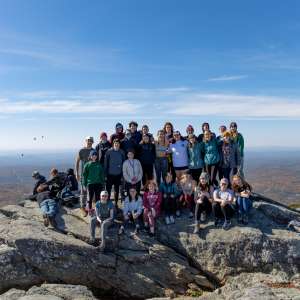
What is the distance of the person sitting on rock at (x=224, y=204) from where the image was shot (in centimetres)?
1673

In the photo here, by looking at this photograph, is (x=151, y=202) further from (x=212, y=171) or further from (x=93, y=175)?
(x=212, y=171)

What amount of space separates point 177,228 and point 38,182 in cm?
810

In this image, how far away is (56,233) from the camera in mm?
16750

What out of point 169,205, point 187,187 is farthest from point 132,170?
point 187,187

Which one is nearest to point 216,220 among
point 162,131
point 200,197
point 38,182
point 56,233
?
point 200,197

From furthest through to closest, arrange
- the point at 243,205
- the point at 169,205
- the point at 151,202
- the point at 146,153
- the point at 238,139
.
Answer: the point at 238,139 → the point at 146,153 → the point at 169,205 → the point at 243,205 → the point at 151,202

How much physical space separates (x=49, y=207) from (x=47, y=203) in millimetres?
342

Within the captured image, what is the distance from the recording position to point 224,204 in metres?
16.6

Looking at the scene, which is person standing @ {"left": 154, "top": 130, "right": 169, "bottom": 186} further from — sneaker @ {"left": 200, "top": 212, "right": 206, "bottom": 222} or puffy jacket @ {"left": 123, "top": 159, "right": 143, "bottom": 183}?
sneaker @ {"left": 200, "top": 212, "right": 206, "bottom": 222}

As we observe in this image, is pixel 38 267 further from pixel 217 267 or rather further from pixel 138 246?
pixel 217 267

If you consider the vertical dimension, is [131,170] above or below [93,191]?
above

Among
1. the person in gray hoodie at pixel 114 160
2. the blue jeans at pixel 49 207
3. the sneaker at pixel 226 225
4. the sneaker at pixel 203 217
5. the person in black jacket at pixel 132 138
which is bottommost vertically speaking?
the sneaker at pixel 226 225

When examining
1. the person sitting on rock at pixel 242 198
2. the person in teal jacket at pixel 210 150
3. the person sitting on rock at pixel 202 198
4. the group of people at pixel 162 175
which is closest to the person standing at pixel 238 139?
the group of people at pixel 162 175

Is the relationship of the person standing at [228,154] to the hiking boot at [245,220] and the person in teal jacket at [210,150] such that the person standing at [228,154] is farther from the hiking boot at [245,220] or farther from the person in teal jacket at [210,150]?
the hiking boot at [245,220]
